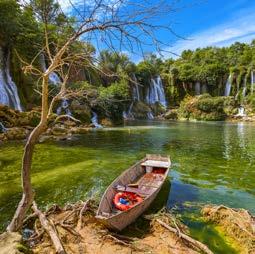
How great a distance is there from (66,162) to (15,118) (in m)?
14.4

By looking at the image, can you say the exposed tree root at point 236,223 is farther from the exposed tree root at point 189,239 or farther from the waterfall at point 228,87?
the waterfall at point 228,87

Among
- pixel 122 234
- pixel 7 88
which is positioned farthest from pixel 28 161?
pixel 7 88

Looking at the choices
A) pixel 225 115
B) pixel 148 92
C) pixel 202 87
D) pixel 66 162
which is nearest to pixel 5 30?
pixel 66 162

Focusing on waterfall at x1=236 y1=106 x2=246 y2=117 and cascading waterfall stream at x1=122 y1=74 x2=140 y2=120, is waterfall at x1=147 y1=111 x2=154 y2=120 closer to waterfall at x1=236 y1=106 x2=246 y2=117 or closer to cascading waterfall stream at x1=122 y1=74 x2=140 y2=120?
cascading waterfall stream at x1=122 y1=74 x2=140 y2=120

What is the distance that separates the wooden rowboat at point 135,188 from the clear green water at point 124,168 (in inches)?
35.3

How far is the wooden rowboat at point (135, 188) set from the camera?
747 centimetres

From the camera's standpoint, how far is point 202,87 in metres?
78.9

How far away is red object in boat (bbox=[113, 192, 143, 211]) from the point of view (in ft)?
29.2

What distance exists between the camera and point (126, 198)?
9633mm

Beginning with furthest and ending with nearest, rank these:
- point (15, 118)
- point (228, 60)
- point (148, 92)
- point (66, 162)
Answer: point (228, 60)
point (148, 92)
point (15, 118)
point (66, 162)

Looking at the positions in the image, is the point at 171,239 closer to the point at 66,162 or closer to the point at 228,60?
the point at 66,162

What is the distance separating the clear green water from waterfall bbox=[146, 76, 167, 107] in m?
47.8

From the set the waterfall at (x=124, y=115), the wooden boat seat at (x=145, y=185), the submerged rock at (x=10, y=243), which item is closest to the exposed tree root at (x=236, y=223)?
the wooden boat seat at (x=145, y=185)

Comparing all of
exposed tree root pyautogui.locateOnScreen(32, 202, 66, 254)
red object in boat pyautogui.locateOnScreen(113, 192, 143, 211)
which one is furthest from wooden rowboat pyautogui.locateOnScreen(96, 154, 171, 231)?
exposed tree root pyautogui.locateOnScreen(32, 202, 66, 254)
